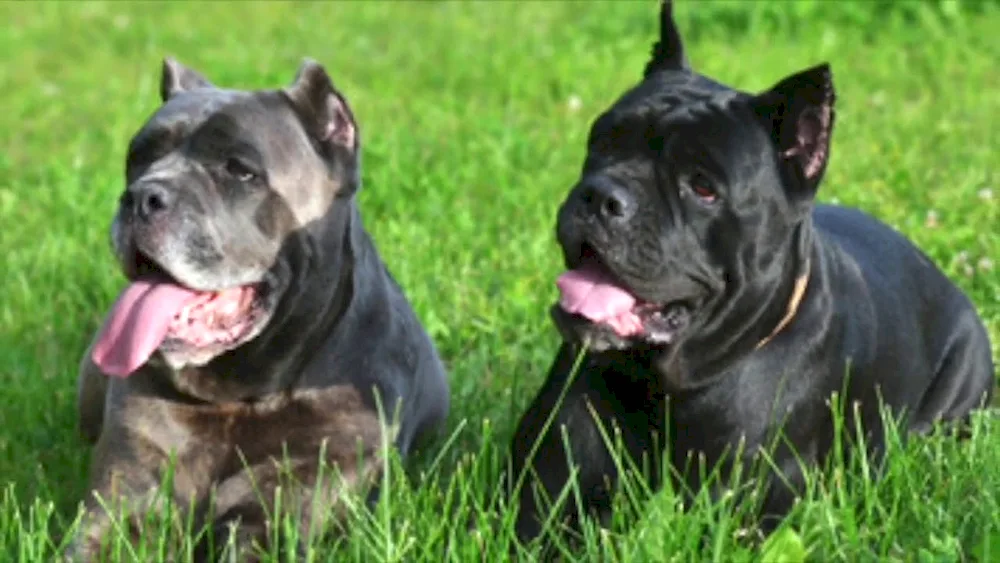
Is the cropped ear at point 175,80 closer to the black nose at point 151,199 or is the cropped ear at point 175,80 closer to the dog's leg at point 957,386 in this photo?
the black nose at point 151,199

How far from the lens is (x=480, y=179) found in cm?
868

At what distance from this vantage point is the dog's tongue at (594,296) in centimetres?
463

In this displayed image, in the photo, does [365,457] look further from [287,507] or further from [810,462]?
[810,462]

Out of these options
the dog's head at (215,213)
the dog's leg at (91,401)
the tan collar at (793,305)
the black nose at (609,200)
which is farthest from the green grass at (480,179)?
the black nose at (609,200)

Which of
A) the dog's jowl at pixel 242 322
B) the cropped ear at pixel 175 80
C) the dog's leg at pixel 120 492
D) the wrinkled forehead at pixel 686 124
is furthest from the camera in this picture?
the cropped ear at pixel 175 80

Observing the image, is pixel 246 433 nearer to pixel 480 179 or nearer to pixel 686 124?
pixel 686 124

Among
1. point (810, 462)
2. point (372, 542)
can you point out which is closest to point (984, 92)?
point (810, 462)

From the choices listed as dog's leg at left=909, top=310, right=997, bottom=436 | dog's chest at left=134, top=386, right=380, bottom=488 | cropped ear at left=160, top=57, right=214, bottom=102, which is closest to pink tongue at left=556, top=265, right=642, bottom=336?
dog's chest at left=134, top=386, right=380, bottom=488

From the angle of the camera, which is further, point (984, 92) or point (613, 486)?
point (984, 92)

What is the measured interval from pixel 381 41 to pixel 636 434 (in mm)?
8429

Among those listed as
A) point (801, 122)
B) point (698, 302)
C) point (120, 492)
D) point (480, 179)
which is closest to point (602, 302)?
point (698, 302)

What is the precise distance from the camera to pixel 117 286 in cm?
710

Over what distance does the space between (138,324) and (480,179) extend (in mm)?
3948

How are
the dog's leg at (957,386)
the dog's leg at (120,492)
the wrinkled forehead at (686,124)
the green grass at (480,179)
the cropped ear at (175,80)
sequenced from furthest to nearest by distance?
the dog's leg at (957,386), the cropped ear at (175,80), the dog's leg at (120,492), the wrinkled forehead at (686,124), the green grass at (480,179)
